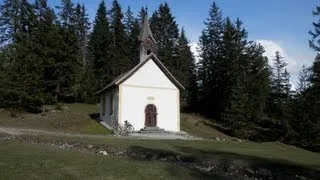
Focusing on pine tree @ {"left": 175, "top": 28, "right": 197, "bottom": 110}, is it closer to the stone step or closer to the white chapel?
the white chapel

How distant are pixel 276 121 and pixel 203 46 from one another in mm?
27284

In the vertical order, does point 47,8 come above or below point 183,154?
above

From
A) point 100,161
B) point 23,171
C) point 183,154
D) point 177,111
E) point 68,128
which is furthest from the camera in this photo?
point 177,111

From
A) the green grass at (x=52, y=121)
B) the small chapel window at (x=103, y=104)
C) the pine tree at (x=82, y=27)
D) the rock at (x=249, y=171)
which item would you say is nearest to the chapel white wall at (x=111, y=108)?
the small chapel window at (x=103, y=104)

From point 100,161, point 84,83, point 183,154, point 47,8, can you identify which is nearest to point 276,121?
point 84,83

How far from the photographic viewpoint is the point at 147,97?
151 ft

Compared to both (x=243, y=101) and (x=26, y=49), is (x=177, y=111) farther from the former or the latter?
(x=26, y=49)

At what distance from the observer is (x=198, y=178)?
15789 mm

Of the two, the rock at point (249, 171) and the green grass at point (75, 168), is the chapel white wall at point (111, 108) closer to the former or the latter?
the green grass at point (75, 168)

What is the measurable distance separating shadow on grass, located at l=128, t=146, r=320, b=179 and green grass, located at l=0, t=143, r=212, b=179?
0.88 meters

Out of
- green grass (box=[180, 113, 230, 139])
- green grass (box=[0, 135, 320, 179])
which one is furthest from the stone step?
green grass (box=[0, 135, 320, 179])

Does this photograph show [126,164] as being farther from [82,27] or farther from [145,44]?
[82,27]

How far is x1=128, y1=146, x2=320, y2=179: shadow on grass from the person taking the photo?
18578 millimetres

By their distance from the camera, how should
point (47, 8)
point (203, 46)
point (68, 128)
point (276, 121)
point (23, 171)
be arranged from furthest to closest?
1. point (203, 46)
2. point (47, 8)
3. point (276, 121)
4. point (68, 128)
5. point (23, 171)
